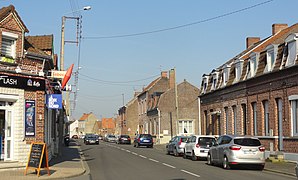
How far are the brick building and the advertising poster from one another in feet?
44.8

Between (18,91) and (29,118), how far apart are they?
4.42 ft

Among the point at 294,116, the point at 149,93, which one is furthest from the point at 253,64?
the point at 149,93

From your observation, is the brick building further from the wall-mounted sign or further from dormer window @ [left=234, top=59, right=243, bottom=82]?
the wall-mounted sign

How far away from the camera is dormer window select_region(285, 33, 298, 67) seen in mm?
23844

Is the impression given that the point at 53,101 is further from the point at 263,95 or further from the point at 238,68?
the point at 238,68

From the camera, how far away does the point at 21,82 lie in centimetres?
1941

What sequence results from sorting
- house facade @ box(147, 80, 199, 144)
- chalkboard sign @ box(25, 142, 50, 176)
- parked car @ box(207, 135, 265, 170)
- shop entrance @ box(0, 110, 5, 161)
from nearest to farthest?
chalkboard sign @ box(25, 142, 50, 176) → shop entrance @ box(0, 110, 5, 161) → parked car @ box(207, 135, 265, 170) → house facade @ box(147, 80, 199, 144)

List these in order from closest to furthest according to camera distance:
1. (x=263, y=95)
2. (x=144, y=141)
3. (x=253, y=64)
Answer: (x=263, y=95)
(x=253, y=64)
(x=144, y=141)

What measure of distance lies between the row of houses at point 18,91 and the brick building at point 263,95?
13.2 meters

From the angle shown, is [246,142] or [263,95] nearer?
[246,142]

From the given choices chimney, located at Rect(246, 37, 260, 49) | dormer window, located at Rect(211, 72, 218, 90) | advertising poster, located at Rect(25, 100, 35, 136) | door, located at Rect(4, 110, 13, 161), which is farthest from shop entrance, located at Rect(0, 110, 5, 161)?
chimney, located at Rect(246, 37, 260, 49)

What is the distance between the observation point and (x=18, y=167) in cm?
1891

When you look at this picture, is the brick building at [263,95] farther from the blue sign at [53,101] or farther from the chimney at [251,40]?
the blue sign at [53,101]

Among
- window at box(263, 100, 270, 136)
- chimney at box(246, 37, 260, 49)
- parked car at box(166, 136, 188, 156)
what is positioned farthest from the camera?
chimney at box(246, 37, 260, 49)
